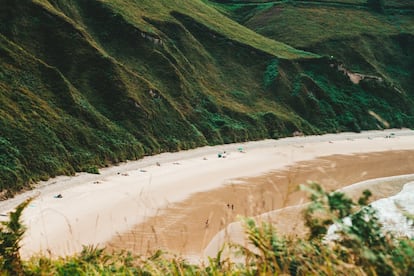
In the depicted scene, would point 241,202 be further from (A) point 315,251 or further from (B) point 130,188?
(A) point 315,251

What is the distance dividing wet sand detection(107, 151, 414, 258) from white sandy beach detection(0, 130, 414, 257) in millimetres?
Result: 1115

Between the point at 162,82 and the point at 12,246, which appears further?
the point at 162,82

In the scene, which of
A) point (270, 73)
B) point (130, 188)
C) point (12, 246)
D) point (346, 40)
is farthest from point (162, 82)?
point (346, 40)

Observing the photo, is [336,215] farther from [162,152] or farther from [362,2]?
[362,2]

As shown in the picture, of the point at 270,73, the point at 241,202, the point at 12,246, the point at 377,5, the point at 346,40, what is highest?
the point at 12,246

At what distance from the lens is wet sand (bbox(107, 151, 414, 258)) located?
1811cm

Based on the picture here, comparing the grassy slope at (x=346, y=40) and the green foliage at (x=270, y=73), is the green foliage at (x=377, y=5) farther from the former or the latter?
the green foliage at (x=270, y=73)

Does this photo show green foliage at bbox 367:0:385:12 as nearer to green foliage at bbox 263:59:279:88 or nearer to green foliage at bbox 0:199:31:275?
green foliage at bbox 263:59:279:88

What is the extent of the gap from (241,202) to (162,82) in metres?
40.1

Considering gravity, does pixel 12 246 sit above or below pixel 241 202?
above

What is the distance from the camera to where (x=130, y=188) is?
1485 inches

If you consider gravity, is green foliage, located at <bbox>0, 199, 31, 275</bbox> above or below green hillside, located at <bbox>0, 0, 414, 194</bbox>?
above

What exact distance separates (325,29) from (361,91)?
28.0m

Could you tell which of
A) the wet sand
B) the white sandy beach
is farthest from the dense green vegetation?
the white sandy beach
